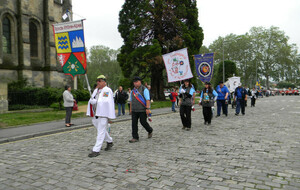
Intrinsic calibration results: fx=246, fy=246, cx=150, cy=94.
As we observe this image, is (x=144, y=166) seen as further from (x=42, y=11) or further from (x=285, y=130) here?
(x=42, y=11)

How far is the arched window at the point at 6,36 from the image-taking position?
21.7m

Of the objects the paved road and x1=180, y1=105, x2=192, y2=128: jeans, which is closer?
the paved road

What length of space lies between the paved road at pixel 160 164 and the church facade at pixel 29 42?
57.0 feet

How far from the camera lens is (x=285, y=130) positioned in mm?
8312

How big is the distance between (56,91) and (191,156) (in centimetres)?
1464

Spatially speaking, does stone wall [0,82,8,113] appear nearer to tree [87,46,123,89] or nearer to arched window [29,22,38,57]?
arched window [29,22,38,57]

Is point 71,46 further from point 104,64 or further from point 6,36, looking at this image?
point 104,64

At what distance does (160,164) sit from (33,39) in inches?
952

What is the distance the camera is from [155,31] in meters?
25.5

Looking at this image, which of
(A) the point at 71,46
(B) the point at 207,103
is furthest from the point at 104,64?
(B) the point at 207,103

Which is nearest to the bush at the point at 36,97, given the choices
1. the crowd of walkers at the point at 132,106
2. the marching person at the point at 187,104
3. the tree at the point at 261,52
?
the crowd of walkers at the point at 132,106

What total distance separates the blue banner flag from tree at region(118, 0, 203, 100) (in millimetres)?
8416

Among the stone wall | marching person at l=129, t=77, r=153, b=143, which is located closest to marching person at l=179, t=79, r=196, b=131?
marching person at l=129, t=77, r=153, b=143

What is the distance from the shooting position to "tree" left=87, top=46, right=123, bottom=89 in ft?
243
